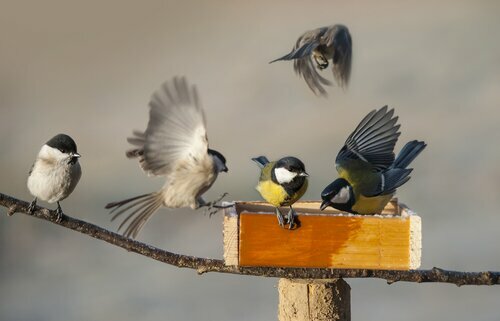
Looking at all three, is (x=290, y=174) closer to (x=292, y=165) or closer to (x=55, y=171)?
(x=292, y=165)

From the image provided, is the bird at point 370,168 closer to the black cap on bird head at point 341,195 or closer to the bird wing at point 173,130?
the black cap on bird head at point 341,195

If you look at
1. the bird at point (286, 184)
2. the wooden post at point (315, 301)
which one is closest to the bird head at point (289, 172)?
the bird at point (286, 184)

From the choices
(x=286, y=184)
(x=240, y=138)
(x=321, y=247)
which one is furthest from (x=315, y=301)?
(x=240, y=138)

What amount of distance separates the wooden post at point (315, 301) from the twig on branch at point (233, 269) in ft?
0.26

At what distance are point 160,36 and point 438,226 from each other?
5.55 m

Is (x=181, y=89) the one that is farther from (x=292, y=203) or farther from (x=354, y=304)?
(x=354, y=304)

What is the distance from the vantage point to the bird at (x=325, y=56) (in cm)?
626

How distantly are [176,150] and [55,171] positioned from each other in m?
0.75

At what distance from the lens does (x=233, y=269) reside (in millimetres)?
4309

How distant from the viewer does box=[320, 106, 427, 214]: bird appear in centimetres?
513

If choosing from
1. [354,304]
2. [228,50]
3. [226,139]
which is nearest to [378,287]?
[354,304]

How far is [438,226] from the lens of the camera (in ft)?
30.9

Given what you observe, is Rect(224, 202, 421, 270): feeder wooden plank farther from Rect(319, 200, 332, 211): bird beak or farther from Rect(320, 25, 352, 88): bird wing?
Rect(320, 25, 352, 88): bird wing

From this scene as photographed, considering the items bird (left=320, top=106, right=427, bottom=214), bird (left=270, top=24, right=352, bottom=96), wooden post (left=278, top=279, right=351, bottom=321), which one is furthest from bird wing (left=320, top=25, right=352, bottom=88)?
wooden post (left=278, top=279, right=351, bottom=321)
